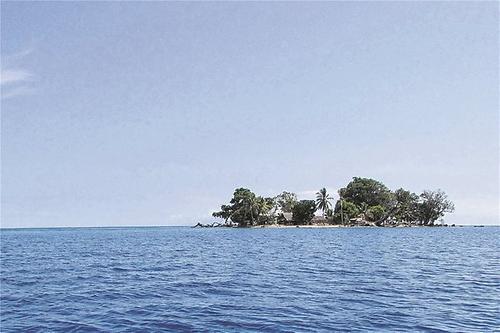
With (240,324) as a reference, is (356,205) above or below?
above

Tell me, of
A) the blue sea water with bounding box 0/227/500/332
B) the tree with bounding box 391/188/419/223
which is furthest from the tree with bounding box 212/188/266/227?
the blue sea water with bounding box 0/227/500/332

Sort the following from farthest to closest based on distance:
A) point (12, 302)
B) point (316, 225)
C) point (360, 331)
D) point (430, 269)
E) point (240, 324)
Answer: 1. point (316, 225)
2. point (430, 269)
3. point (12, 302)
4. point (240, 324)
5. point (360, 331)

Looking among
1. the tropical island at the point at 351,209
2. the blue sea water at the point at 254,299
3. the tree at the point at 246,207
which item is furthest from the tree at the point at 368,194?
the blue sea water at the point at 254,299

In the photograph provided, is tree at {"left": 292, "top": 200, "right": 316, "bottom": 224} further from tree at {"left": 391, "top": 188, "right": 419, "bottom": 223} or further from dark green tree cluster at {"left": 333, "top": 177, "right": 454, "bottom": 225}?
tree at {"left": 391, "top": 188, "right": 419, "bottom": 223}

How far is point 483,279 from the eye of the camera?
93.2ft

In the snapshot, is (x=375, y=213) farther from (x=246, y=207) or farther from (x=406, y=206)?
(x=246, y=207)

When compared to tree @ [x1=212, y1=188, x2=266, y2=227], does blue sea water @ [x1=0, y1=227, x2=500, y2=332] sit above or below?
below

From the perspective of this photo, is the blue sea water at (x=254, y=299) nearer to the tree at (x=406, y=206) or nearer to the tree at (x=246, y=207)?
the tree at (x=246, y=207)

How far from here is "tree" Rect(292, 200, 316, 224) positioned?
179375mm

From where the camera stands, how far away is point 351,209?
17625cm

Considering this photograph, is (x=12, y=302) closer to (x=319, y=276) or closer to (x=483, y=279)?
(x=319, y=276)

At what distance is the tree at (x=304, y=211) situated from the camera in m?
179

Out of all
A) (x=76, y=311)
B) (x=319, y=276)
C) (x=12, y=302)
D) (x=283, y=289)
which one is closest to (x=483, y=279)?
(x=319, y=276)

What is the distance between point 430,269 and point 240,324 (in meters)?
23.8
